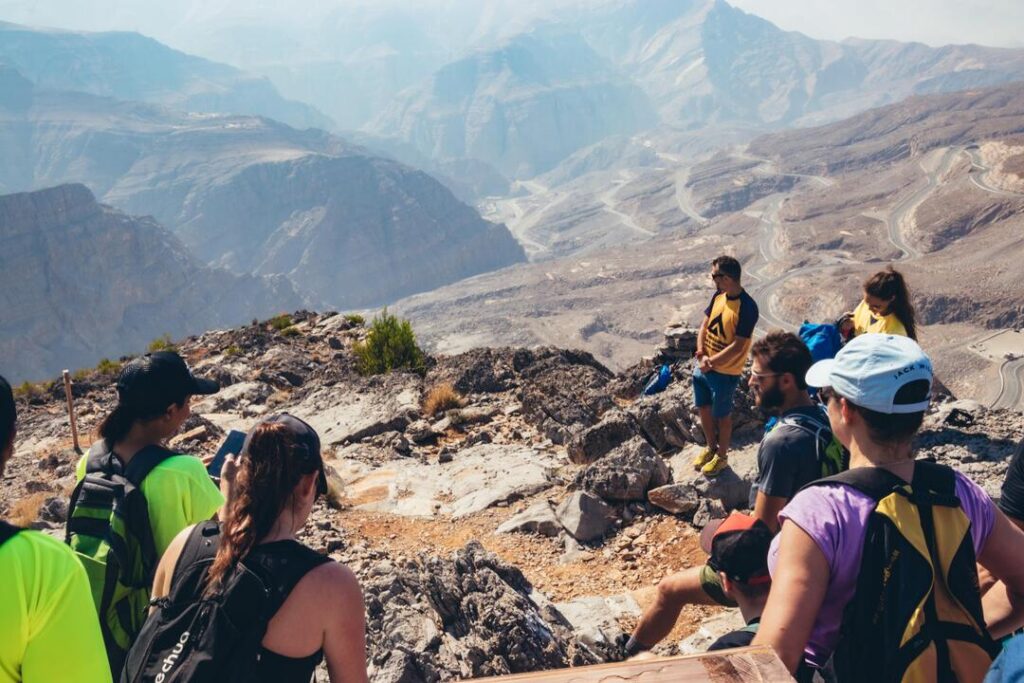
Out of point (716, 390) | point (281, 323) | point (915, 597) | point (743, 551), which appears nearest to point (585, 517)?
point (716, 390)

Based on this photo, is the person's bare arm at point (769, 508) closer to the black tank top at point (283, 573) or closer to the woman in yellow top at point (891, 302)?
the black tank top at point (283, 573)

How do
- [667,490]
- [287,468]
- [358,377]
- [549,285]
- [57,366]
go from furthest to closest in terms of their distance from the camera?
[549,285], [57,366], [358,377], [667,490], [287,468]

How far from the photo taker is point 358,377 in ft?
42.3

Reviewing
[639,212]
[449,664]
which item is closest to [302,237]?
[639,212]

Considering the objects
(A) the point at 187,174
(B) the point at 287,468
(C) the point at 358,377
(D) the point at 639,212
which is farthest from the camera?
(A) the point at 187,174

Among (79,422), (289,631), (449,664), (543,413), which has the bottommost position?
(79,422)

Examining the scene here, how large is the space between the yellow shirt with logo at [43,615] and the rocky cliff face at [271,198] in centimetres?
14417

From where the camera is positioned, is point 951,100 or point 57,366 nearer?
point 57,366

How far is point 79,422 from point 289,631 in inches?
528

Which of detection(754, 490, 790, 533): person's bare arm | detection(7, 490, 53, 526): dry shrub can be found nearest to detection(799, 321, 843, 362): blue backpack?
detection(754, 490, 790, 533): person's bare arm

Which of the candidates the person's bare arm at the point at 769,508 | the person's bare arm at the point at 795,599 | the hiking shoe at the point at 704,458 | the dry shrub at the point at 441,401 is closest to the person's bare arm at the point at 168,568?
the person's bare arm at the point at 795,599

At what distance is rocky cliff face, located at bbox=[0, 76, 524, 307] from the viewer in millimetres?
153750

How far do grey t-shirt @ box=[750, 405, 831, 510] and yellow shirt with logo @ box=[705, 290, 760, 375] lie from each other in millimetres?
2540

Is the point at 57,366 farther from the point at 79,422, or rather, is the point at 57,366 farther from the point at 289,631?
the point at 289,631
